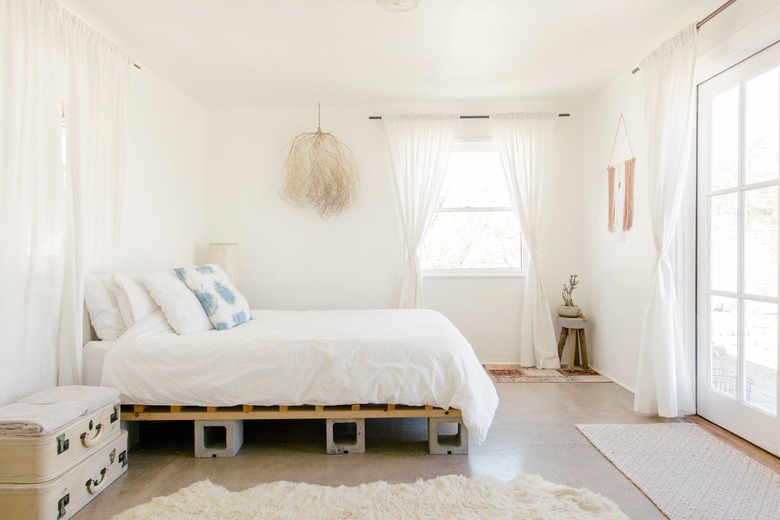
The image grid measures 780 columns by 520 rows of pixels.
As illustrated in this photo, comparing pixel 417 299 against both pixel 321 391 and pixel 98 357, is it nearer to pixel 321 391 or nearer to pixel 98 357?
pixel 321 391

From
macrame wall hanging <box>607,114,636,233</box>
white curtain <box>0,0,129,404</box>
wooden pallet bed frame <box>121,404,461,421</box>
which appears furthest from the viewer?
macrame wall hanging <box>607,114,636,233</box>

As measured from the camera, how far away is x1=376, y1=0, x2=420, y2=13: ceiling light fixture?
2.57 meters

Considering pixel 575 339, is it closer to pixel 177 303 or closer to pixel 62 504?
pixel 177 303

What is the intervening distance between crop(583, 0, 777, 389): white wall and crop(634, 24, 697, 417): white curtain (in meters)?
0.17

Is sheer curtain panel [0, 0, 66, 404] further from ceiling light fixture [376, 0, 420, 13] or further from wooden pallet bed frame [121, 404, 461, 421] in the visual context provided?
ceiling light fixture [376, 0, 420, 13]

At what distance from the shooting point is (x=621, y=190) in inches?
149

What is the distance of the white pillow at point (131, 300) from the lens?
2.67 metres

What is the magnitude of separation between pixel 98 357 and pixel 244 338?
82 centimetres

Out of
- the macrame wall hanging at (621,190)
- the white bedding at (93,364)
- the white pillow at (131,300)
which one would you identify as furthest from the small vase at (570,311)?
the white bedding at (93,364)

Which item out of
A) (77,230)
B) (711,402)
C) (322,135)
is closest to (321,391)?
(77,230)

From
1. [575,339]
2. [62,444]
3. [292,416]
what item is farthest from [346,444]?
[575,339]

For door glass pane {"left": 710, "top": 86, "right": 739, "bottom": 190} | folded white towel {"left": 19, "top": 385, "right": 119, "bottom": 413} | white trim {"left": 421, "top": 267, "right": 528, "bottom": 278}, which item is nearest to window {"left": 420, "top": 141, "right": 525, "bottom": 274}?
white trim {"left": 421, "top": 267, "right": 528, "bottom": 278}

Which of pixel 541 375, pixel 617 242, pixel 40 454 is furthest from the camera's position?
pixel 541 375

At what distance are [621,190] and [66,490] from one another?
404 cm
